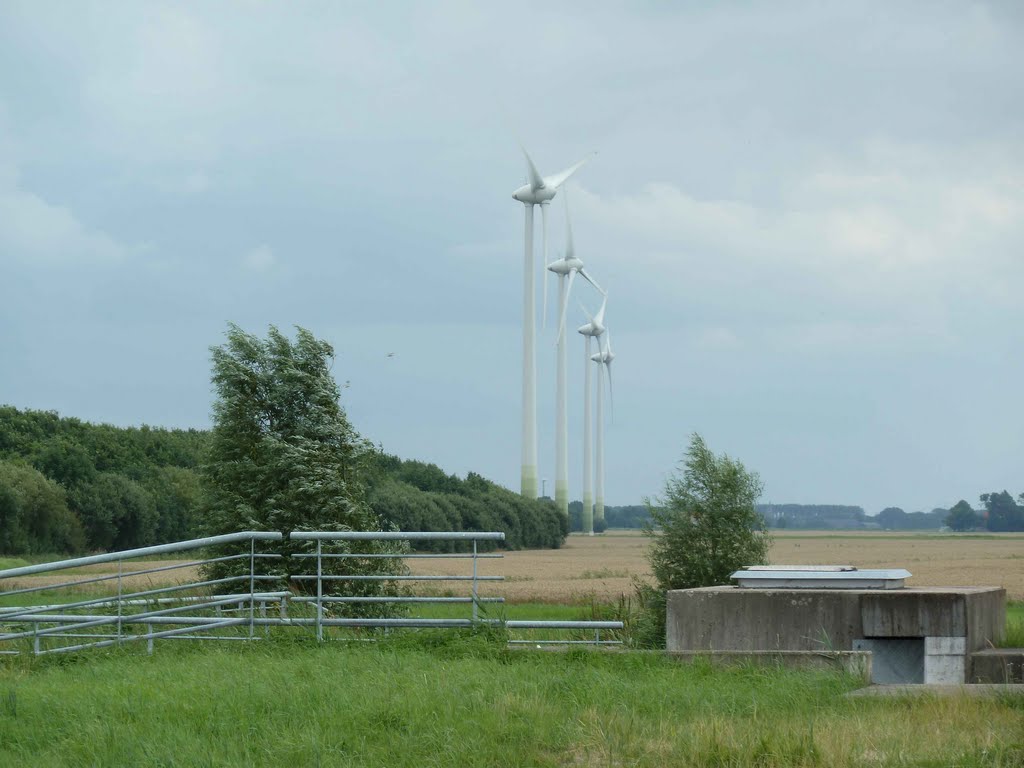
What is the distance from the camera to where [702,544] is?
23.7m

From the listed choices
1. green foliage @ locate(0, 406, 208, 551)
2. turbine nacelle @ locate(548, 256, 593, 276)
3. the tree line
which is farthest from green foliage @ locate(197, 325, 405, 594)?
turbine nacelle @ locate(548, 256, 593, 276)

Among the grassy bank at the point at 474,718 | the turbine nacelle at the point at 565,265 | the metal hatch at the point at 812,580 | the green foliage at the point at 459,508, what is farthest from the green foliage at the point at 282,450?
the turbine nacelle at the point at 565,265

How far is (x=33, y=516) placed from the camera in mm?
77688

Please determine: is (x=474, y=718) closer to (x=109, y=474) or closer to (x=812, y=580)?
(x=812, y=580)

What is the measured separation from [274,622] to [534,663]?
4.15m

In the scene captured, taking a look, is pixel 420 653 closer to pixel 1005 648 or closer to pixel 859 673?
pixel 859 673

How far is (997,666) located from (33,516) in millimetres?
72165

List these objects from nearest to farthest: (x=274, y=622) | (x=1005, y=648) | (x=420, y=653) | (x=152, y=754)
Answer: (x=152, y=754), (x=420, y=653), (x=1005, y=648), (x=274, y=622)

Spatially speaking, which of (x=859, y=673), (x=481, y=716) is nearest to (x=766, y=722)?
(x=481, y=716)

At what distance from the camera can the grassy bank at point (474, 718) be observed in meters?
8.56

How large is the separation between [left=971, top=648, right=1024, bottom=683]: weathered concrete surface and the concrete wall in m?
0.09

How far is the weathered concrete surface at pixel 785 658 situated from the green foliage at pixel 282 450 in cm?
1054

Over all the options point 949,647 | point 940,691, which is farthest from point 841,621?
point 940,691

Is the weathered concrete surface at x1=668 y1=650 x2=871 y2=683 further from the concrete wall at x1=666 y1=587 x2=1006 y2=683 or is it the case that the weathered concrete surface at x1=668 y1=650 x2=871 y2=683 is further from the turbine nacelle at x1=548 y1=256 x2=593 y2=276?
the turbine nacelle at x1=548 y1=256 x2=593 y2=276
